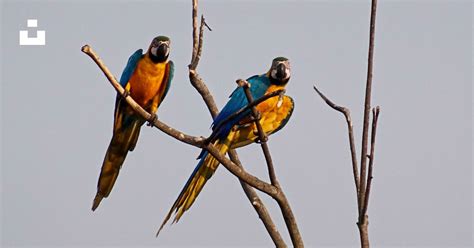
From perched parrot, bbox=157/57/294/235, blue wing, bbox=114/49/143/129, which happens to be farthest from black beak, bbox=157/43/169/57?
perched parrot, bbox=157/57/294/235

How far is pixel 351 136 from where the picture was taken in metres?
3.88

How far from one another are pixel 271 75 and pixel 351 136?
1616mm

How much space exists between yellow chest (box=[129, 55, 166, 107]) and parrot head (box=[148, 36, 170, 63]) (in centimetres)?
4

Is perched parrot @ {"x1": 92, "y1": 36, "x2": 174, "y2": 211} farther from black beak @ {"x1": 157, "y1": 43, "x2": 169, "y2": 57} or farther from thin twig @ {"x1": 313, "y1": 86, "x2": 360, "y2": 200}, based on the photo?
thin twig @ {"x1": 313, "y1": 86, "x2": 360, "y2": 200}

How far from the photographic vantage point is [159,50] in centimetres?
584

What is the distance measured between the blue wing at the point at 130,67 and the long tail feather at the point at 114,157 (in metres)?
0.47

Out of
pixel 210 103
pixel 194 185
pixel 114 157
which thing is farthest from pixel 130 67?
pixel 194 185

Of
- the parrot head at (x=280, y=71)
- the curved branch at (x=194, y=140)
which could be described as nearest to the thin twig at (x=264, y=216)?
the curved branch at (x=194, y=140)

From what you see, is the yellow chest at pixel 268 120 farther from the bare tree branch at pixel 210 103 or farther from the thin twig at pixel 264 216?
the thin twig at pixel 264 216

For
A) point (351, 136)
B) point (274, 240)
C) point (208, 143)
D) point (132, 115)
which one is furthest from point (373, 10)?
point (132, 115)

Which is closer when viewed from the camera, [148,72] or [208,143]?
[208,143]

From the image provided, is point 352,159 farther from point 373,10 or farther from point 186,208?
point 186,208

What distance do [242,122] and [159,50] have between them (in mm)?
1304

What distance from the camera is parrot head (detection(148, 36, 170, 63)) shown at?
584cm
